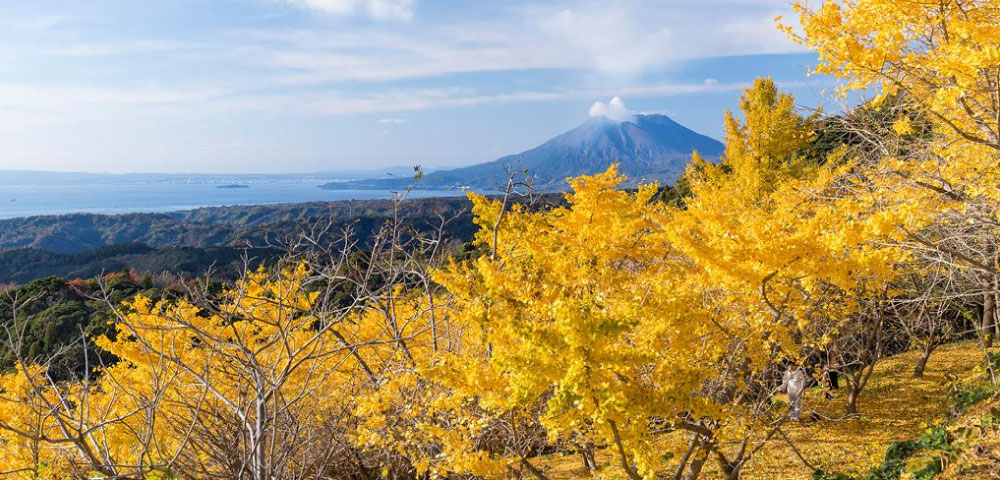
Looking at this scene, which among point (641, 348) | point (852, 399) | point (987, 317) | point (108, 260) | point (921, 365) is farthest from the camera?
point (108, 260)

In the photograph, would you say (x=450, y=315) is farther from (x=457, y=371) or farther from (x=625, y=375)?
(x=625, y=375)

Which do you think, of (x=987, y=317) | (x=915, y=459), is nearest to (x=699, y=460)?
(x=915, y=459)

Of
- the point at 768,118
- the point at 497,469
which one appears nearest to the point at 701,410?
the point at 497,469

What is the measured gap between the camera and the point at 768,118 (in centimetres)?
2564

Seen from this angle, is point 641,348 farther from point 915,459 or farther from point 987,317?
point 987,317

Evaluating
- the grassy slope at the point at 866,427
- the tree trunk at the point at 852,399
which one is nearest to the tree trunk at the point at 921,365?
the grassy slope at the point at 866,427

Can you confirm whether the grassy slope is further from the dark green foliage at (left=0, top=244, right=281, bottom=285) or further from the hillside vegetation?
the dark green foliage at (left=0, top=244, right=281, bottom=285)

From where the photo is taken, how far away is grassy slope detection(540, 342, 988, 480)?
7.70 metres

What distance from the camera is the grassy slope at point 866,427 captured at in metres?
7.70

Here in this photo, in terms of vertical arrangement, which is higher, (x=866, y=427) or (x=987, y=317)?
(x=987, y=317)

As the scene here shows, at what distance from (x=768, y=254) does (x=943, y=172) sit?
8.81 feet

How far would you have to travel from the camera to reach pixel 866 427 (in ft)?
29.5

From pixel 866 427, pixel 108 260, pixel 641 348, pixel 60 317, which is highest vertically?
pixel 641 348

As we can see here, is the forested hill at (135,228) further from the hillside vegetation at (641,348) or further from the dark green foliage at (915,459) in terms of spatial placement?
the dark green foliage at (915,459)
